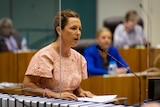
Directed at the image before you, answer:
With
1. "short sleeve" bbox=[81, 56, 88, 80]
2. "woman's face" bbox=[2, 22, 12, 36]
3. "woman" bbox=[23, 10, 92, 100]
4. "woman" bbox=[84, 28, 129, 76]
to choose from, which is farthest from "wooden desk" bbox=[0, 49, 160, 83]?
"woman" bbox=[23, 10, 92, 100]

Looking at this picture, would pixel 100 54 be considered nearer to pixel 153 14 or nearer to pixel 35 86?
pixel 35 86

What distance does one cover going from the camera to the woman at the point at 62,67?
2273 millimetres

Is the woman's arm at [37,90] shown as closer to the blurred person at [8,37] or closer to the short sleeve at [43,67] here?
the short sleeve at [43,67]

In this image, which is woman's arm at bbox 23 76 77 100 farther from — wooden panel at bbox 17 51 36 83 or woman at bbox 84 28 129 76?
woman at bbox 84 28 129 76

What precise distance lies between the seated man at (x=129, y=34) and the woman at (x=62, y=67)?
2872 millimetres

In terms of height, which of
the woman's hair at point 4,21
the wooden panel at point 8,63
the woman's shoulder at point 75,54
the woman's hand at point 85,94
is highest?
the woman's hair at point 4,21

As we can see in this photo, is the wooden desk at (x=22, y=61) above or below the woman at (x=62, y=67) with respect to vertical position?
below

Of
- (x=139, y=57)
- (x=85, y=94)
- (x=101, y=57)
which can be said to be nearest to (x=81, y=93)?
(x=85, y=94)

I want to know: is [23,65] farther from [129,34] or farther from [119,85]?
[129,34]

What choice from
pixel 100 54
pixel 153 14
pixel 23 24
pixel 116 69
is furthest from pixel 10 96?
pixel 153 14

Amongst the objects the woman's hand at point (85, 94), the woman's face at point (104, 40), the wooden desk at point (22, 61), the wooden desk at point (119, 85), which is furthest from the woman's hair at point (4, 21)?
the woman's hand at point (85, 94)

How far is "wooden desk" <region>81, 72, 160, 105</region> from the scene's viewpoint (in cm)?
251

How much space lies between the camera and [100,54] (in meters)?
3.16

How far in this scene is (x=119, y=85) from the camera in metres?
3.31
